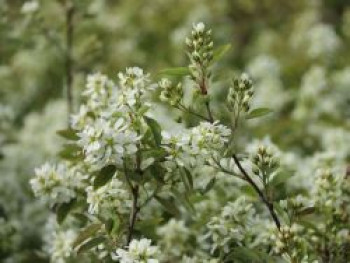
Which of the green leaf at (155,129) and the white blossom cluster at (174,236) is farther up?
the white blossom cluster at (174,236)

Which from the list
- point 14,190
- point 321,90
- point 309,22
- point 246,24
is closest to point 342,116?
point 321,90

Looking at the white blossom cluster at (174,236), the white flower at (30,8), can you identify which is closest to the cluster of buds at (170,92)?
the white blossom cluster at (174,236)

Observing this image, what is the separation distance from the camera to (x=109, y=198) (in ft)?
9.36

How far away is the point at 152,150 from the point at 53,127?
12.4 ft

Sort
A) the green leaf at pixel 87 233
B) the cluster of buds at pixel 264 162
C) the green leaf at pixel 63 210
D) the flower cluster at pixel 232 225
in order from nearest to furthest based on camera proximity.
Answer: the cluster of buds at pixel 264 162
the green leaf at pixel 87 233
the flower cluster at pixel 232 225
the green leaf at pixel 63 210

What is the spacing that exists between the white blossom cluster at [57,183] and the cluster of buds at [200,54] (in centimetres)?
62

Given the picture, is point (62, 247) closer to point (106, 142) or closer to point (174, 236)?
point (174, 236)

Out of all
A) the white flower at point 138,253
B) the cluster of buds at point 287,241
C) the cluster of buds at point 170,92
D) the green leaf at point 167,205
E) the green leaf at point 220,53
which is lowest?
the white flower at point 138,253

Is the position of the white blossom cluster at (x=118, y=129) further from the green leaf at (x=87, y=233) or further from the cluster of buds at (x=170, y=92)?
the green leaf at (x=87, y=233)

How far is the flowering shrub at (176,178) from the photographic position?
264cm

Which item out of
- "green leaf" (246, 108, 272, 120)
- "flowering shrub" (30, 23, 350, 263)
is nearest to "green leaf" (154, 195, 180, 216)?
"flowering shrub" (30, 23, 350, 263)

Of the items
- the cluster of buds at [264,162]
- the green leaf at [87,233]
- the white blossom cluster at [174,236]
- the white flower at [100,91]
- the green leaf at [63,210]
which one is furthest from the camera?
the white blossom cluster at [174,236]

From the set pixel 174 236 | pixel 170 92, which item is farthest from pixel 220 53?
pixel 174 236

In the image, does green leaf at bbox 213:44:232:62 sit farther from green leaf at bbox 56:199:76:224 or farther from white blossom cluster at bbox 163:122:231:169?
green leaf at bbox 56:199:76:224
